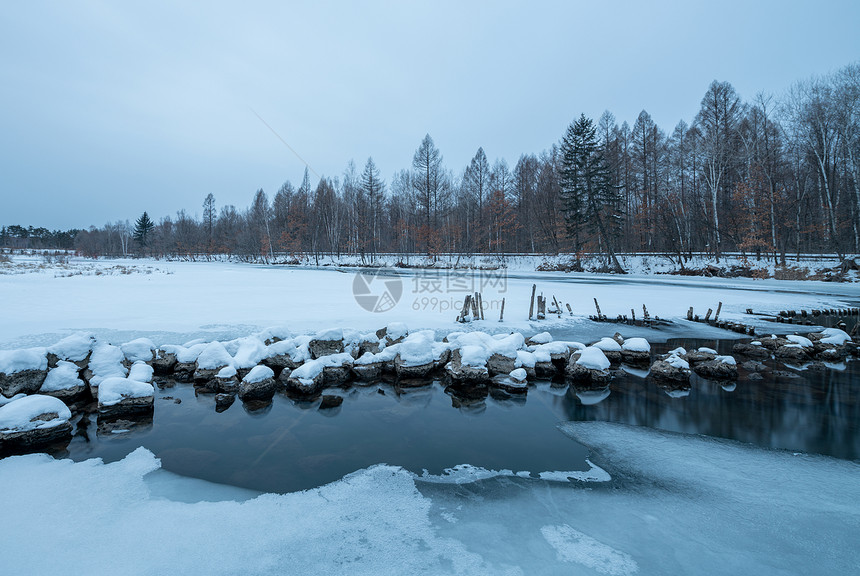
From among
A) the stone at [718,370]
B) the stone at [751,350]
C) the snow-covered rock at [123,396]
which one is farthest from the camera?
the stone at [751,350]

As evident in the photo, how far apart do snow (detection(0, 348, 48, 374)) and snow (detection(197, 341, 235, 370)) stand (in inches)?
93.2

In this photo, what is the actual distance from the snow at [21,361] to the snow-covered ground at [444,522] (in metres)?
2.60

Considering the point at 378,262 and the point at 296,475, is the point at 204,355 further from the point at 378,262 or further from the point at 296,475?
the point at 378,262

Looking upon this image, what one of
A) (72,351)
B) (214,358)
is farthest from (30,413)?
(214,358)

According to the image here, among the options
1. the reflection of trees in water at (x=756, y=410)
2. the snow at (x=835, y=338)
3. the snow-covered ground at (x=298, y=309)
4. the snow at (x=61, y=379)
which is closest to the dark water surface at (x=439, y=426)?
the reflection of trees in water at (x=756, y=410)

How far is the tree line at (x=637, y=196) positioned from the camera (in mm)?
27422

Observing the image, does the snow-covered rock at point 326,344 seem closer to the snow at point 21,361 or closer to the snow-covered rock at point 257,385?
the snow-covered rock at point 257,385

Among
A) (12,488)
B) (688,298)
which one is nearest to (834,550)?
(12,488)

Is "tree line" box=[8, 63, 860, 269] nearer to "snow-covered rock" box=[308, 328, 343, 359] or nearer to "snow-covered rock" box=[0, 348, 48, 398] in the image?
"snow-covered rock" box=[308, 328, 343, 359]

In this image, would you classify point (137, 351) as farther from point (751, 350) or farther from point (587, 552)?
point (751, 350)

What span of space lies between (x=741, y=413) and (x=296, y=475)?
7038 millimetres

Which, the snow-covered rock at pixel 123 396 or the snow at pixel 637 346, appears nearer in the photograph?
the snow-covered rock at pixel 123 396

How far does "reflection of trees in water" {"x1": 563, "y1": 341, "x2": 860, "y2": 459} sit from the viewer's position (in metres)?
5.37

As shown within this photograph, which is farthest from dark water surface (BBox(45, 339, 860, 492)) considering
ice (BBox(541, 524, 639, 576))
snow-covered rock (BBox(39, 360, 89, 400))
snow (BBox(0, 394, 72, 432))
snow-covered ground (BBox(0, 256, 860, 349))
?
snow-covered ground (BBox(0, 256, 860, 349))
